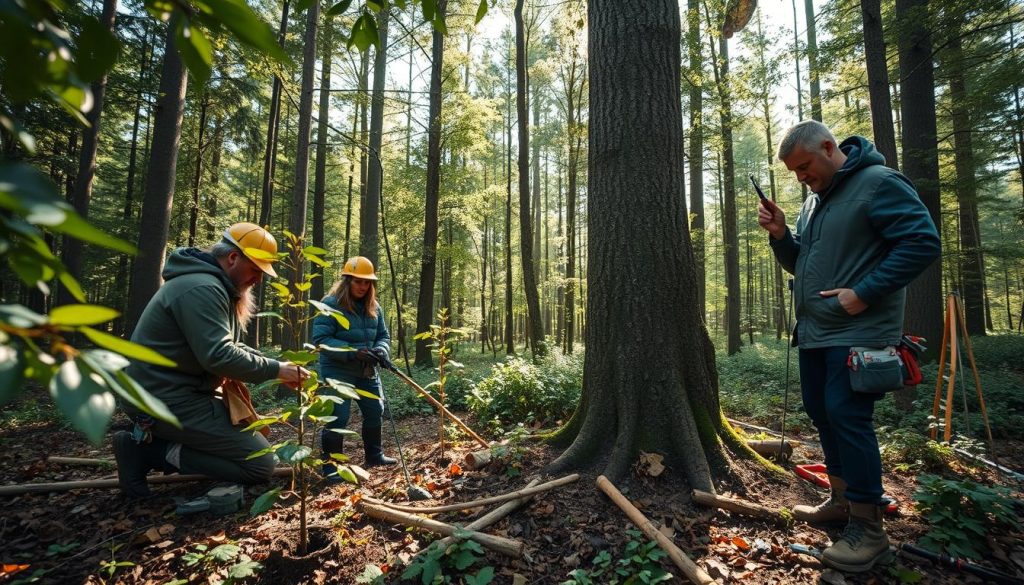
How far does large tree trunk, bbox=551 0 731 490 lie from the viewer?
321cm

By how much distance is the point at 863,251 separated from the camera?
8.18 feet

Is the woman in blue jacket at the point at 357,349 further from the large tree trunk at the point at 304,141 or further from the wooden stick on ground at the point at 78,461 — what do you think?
the large tree trunk at the point at 304,141

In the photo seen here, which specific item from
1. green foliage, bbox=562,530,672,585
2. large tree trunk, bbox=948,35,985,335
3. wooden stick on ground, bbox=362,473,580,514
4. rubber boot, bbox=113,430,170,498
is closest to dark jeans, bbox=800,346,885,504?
green foliage, bbox=562,530,672,585

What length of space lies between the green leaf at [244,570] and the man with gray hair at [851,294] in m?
2.95

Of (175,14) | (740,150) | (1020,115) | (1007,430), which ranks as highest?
(740,150)

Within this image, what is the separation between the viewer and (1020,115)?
37.2 feet

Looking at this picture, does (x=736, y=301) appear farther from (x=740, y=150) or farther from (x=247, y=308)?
(x=740, y=150)

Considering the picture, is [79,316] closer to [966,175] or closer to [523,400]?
[523,400]

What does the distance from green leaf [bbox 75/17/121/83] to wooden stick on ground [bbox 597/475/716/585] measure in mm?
2718

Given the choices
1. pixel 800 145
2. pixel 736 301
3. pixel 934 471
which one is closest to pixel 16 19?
pixel 800 145

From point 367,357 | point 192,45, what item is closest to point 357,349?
point 367,357

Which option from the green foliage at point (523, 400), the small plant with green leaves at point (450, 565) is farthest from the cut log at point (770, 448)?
the small plant with green leaves at point (450, 565)

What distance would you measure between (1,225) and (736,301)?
16.5 m

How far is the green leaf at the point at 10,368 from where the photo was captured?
0.56 m
